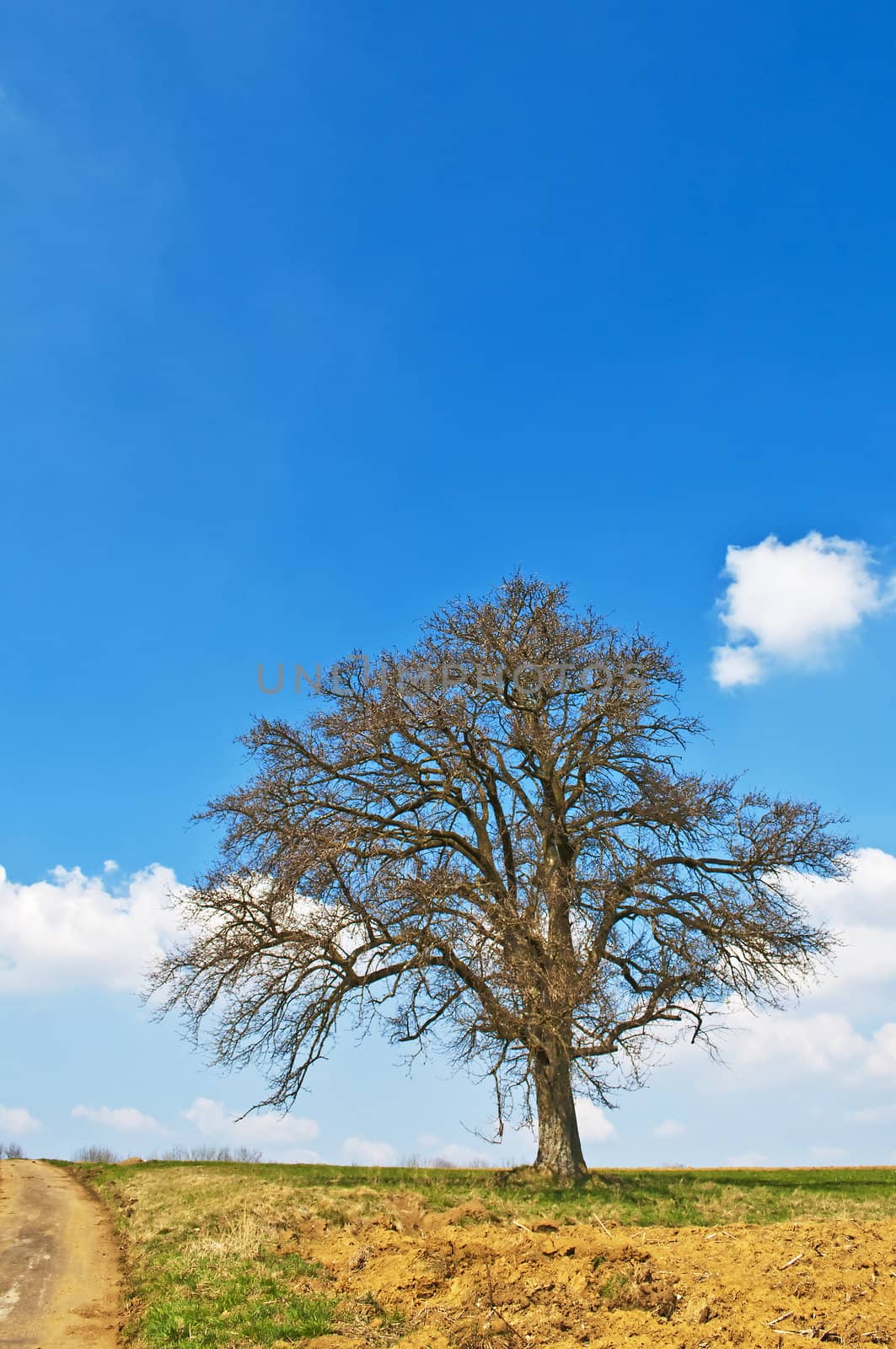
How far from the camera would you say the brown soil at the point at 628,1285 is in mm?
7566

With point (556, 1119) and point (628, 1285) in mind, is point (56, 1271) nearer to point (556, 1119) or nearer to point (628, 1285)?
point (628, 1285)

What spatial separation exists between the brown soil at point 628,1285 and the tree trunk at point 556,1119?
8.38 metres

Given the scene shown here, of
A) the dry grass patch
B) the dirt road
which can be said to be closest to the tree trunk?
the dry grass patch

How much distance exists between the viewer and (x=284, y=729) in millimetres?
21500

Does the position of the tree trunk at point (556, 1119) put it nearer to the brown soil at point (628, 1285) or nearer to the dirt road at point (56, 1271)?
the dirt road at point (56, 1271)

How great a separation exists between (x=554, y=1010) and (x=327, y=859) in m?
5.13

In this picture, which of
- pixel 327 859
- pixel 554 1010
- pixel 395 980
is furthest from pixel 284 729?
pixel 554 1010

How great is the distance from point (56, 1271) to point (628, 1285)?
8.79 metres

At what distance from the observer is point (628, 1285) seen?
8547 mm

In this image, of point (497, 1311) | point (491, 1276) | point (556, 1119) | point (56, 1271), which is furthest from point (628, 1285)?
point (556, 1119)

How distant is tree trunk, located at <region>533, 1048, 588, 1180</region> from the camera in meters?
18.9

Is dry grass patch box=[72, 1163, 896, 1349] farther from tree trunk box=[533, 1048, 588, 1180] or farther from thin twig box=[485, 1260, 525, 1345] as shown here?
tree trunk box=[533, 1048, 588, 1180]

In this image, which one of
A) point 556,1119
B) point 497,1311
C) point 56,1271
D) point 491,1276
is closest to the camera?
point 497,1311

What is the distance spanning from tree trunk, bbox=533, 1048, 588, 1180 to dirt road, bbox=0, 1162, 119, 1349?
26.9 ft
